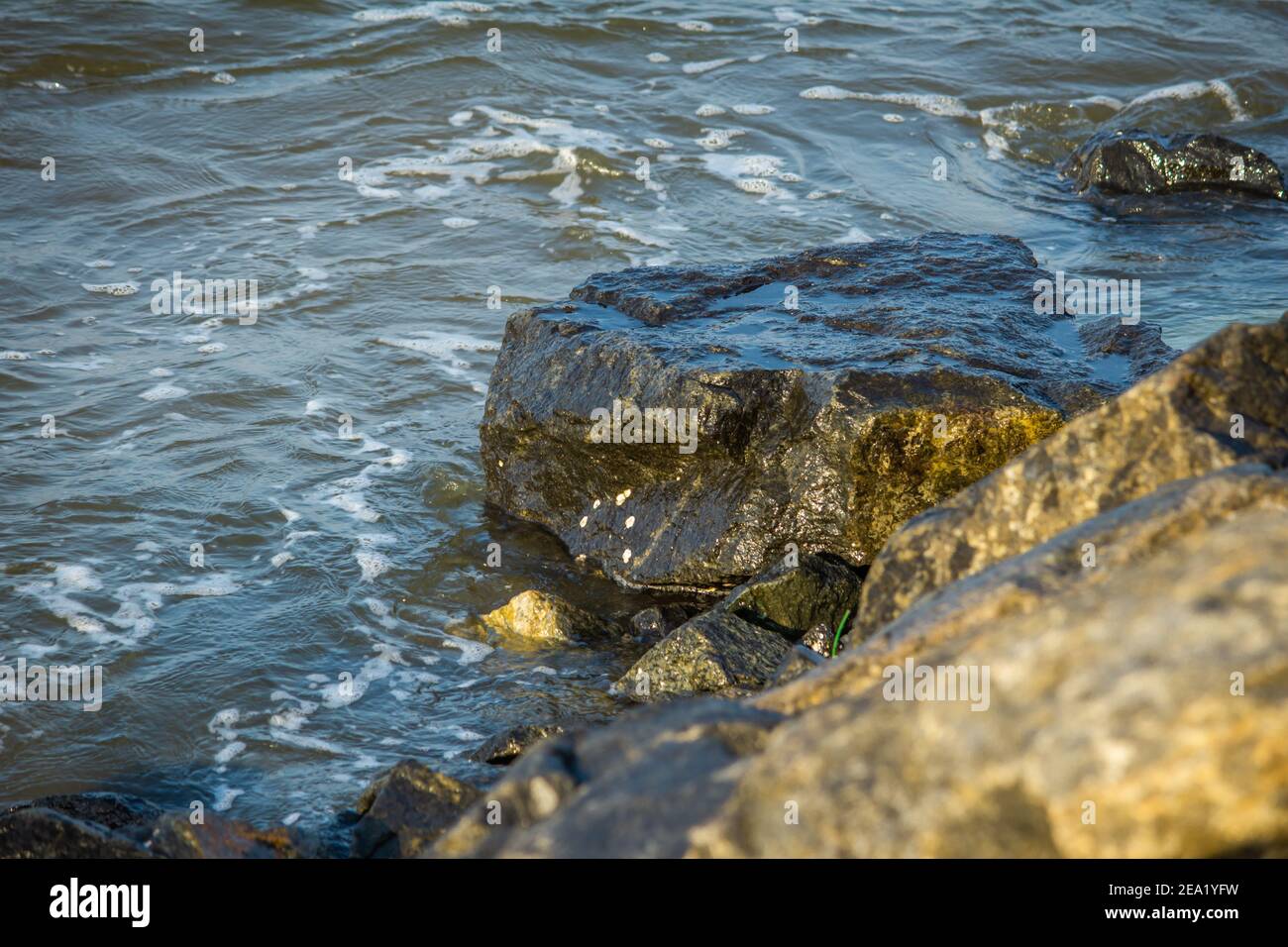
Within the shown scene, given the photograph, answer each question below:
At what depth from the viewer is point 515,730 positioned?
4.53 meters

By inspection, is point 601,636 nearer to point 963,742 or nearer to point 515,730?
point 515,730

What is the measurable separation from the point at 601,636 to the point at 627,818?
121 inches

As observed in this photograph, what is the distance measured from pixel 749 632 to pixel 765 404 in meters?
1.13

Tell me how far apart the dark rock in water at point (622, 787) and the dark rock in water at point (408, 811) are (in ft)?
3.43

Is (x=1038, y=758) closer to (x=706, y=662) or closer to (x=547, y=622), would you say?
(x=706, y=662)

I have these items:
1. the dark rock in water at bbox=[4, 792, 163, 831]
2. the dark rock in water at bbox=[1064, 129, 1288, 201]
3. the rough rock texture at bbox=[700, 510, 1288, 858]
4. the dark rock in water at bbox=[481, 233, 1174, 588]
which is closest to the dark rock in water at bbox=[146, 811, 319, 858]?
the dark rock in water at bbox=[4, 792, 163, 831]

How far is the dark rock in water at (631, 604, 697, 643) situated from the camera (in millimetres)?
5469

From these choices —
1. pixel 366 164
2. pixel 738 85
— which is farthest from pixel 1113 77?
pixel 366 164

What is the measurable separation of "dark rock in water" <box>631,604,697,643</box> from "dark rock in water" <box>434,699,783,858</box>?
260 centimetres

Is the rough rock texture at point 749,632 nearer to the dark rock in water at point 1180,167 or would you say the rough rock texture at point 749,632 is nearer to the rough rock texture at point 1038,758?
the rough rock texture at point 1038,758

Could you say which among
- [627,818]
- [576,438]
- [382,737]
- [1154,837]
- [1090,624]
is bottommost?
[382,737]

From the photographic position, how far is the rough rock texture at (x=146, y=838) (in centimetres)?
353

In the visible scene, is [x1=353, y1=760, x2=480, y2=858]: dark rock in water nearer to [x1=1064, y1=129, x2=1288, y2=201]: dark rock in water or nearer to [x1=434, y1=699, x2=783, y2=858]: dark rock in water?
[x1=434, y1=699, x2=783, y2=858]: dark rock in water

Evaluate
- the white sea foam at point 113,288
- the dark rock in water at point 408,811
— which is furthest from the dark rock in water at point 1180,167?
the dark rock in water at point 408,811
